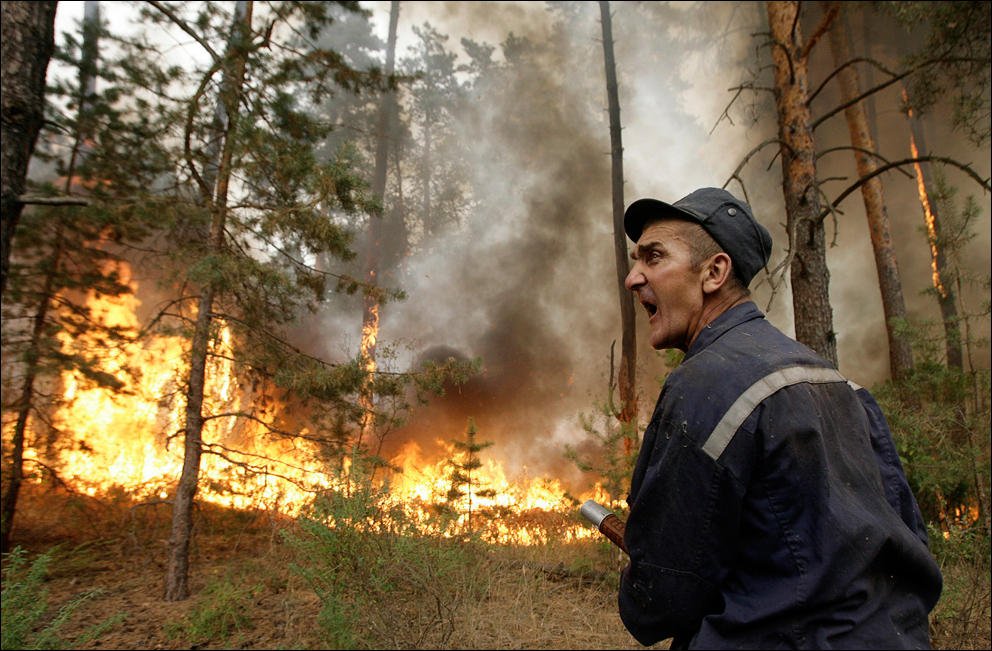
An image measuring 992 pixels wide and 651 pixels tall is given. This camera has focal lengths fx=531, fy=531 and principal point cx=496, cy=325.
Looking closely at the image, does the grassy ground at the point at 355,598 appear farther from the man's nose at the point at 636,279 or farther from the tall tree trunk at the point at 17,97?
the man's nose at the point at 636,279

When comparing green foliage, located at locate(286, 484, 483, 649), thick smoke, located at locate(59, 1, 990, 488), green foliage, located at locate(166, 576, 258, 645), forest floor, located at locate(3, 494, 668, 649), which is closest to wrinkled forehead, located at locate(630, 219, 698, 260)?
green foliage, located at locate(286, 484, 483, 649)

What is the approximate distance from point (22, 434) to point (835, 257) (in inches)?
962

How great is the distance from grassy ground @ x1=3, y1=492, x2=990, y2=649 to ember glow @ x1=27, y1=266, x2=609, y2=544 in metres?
0.92

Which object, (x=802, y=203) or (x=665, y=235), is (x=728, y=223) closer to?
(x=665, y=235)

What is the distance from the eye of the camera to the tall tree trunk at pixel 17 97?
15.8 ft

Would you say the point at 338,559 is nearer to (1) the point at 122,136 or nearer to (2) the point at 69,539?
(2) the point at 69,539

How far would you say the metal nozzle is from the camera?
195 cm

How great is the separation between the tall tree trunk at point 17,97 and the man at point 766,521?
6.00 meters

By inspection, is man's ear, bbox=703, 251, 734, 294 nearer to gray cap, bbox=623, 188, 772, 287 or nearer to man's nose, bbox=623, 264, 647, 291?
gray cap, bbox=623, 188, 772, 287

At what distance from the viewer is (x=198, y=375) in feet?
22.1

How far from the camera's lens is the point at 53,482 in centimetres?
795

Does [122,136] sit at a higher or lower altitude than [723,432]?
higher

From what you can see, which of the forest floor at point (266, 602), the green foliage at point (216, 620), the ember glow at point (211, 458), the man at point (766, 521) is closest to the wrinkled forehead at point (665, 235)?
the man at point (766, 521)

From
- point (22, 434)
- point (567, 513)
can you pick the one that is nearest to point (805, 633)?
point (567, 513)
